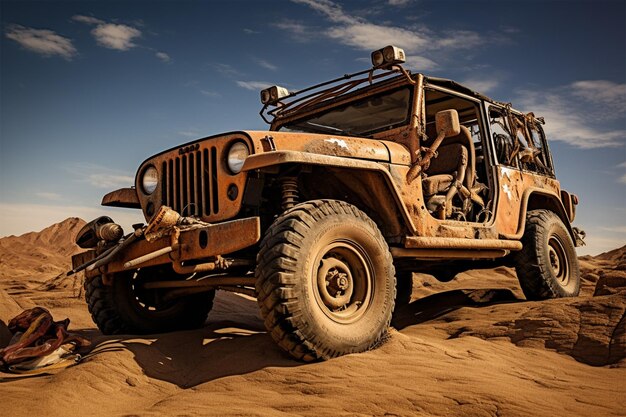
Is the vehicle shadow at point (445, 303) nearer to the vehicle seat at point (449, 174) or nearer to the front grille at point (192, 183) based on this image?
the vehicle seat at point (449, 174)

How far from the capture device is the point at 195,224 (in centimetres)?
370

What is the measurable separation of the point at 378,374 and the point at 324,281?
30.3 inches

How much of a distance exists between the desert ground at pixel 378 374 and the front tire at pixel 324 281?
183 millimetres

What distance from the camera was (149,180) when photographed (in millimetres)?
4602

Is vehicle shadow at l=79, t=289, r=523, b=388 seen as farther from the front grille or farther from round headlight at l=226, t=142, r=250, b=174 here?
round headlight at l=226, t=142, r=250, b=174

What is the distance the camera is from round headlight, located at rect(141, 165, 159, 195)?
180 inches

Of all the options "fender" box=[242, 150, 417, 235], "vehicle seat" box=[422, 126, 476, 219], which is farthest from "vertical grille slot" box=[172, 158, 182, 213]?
"vehicle seat" box=[422, 126, 476, 219]

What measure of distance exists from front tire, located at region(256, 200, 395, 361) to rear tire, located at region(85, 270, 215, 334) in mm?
2015

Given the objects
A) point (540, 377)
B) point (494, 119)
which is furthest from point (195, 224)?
point (494, 119)

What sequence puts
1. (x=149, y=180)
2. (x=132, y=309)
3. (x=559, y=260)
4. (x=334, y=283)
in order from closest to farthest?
(x=334, y=283)
(x=149, y=180)
(x=132, y=309)
(x=559, y=260)

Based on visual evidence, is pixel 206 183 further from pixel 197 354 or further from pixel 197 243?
pixel 197 354

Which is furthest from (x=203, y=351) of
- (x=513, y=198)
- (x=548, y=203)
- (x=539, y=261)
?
(x=548, y=203)

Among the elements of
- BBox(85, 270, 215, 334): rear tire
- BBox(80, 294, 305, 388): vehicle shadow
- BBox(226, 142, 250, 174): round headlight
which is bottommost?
BBox(80, 294, 305, 388): vehicle shadow

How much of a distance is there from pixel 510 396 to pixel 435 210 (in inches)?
99.9
